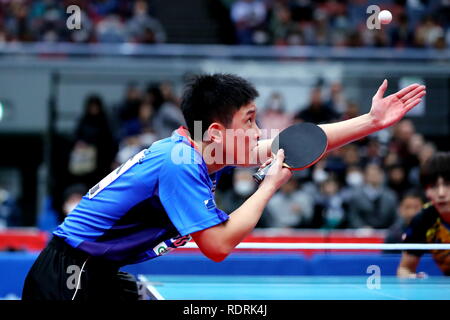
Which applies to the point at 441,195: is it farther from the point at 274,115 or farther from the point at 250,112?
the point at 274,115

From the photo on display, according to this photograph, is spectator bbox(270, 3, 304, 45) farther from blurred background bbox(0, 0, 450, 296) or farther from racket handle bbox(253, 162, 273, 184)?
racket handle bbox(253, 162, 273, 184)

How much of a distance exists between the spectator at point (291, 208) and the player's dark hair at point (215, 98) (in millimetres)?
7083

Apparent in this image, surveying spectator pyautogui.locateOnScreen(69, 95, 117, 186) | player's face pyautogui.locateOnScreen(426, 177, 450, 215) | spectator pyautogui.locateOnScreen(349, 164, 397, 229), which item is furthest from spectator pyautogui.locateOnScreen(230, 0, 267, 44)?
player's face pyautogui.locateOnScreen(426, 177, 450, 215)

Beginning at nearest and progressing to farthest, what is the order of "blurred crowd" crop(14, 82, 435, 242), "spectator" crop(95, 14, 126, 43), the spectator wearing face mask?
"blurred crowd" crop(14, 82, 435, 242) < the spectator wearing face mask < "spectator" crop(95, 14, 126, 43)

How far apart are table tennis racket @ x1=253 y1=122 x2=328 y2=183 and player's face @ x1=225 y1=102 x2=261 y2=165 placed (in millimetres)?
117

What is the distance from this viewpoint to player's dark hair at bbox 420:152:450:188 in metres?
4.54

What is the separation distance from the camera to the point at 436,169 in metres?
4.58

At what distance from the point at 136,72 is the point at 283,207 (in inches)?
145

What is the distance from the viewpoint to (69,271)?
2.76 meters

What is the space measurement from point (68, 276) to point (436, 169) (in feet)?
8.79

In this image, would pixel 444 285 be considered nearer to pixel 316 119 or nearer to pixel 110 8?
pixel 316 119

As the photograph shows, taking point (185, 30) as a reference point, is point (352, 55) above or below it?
below
